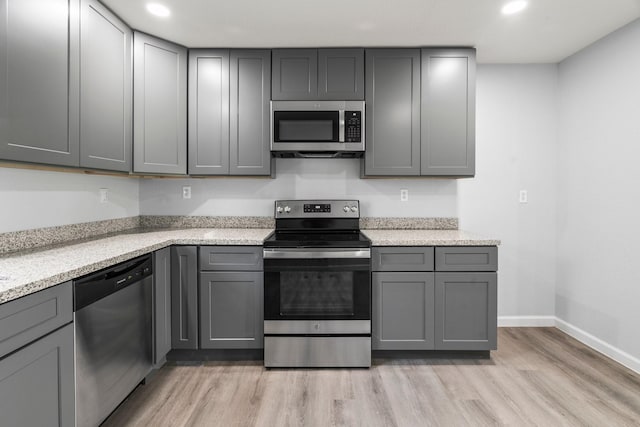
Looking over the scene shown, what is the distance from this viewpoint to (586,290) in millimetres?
2902

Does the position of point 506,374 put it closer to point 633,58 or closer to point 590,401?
point 590,401

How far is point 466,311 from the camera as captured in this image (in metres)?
2.53

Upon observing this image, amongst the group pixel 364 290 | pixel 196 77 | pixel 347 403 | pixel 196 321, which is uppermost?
pixel 196 77

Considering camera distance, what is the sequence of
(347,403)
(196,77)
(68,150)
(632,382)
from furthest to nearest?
1. (196,77)
2. (632,382)
3. (347,403)
4. (68,150)

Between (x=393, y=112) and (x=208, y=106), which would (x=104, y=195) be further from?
(x=393, y=112)

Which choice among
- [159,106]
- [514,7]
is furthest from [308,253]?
[514,7]

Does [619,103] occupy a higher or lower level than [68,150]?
higher

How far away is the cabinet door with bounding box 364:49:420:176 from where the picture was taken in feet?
9.19

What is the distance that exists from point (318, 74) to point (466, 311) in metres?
2.10

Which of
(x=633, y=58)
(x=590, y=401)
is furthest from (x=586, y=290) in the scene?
(x=633, y=58)

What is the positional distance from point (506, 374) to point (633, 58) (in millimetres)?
2341

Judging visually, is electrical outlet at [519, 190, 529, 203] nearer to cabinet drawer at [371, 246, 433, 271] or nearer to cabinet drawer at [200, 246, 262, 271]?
cabinet drawer at [371, 246, 433, 271]

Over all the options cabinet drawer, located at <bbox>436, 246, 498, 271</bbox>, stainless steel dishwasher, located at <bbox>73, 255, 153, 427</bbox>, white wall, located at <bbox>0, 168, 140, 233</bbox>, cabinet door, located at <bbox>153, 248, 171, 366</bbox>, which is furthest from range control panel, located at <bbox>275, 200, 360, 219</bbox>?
white wall, located at <bbox>0, 168, 140, 233</bbox>

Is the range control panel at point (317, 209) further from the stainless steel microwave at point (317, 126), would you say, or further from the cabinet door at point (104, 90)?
the cabinet door at point (104, 90)
